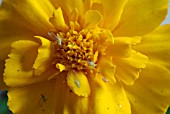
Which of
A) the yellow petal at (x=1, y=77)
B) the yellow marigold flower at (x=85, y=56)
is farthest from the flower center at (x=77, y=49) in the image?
the yellow petal at (x=1, y=77)

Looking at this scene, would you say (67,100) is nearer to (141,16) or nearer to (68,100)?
(68,100)

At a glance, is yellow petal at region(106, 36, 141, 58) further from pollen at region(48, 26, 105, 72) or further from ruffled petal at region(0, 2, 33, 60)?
ruffled petal at region(0, 2, 33, 60)

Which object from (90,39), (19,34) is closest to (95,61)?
(90,39)

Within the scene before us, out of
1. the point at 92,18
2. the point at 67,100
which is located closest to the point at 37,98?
the point at 67,100

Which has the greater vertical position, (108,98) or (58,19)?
(58,19)

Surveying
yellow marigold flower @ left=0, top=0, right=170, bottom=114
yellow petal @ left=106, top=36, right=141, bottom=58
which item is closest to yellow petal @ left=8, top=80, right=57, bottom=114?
yellow marigold flower @ left=0, top=0, right=170, bottom=114
